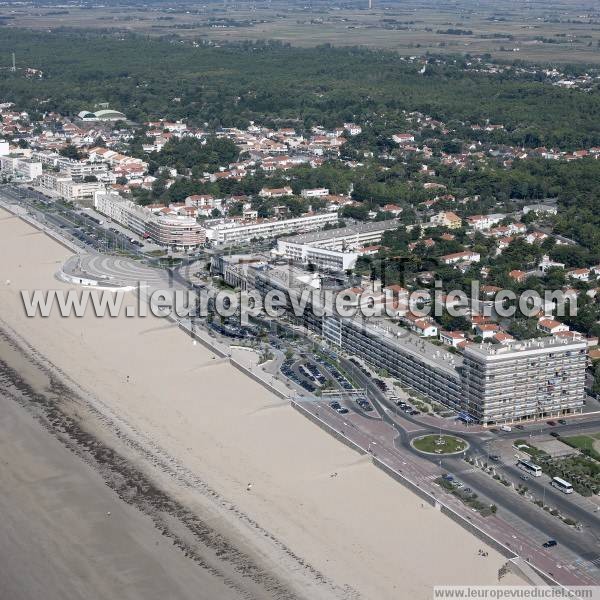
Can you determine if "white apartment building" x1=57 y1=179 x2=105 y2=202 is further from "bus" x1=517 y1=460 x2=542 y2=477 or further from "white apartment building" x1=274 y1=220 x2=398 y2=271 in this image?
"bus" x1=517 y1=460 x2=542 y2=477

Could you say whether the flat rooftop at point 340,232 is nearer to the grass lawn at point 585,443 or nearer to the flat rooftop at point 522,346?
the flat rooftop at point 522,346

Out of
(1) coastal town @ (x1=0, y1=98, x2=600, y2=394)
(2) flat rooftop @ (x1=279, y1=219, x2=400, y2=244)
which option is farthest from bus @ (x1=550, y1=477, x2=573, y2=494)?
(2) flat rooftop @ (x1=279, y1=219, x2=400, y2=244)

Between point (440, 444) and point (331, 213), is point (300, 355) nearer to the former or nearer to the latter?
point (440, 444)

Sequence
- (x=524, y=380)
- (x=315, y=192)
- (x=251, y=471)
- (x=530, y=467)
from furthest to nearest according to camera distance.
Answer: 1. (x=315, y=192)
2. (x=524, y=380)
3. (x=530, y=467)
4. (x=251, y=471)

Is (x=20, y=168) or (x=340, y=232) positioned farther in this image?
(x=20, y=168)

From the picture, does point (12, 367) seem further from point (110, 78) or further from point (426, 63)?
point (426, 63)

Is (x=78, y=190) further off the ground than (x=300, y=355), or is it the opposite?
(x=300, y=355)

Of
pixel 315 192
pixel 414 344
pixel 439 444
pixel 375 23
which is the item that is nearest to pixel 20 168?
pixel 315 192
